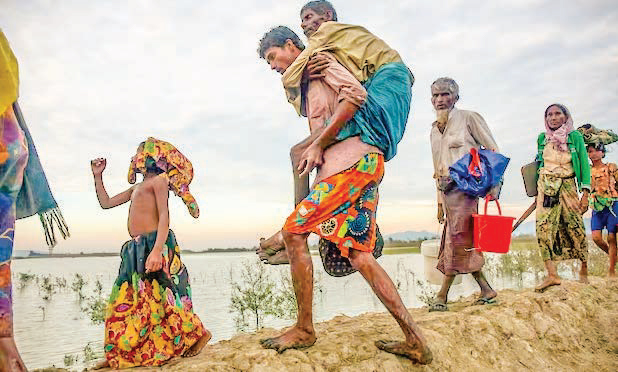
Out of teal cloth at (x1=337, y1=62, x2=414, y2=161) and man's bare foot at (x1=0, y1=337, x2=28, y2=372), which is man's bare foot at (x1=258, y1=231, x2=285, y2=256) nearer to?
teal cloth at (x1=337, y1=62, x2=414, y2=161)

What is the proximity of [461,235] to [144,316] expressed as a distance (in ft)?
10.1

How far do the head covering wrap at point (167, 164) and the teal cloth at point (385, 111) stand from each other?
1708mm

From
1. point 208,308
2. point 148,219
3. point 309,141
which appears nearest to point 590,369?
point 309,141

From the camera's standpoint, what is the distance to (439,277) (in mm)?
6207

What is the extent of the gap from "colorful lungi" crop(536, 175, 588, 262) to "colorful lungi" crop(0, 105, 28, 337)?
5514mm

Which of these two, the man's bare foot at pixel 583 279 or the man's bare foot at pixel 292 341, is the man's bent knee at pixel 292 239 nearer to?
the man's bare foot at pixel 292 341

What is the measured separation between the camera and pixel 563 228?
220 inches

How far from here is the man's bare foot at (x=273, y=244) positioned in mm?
2787

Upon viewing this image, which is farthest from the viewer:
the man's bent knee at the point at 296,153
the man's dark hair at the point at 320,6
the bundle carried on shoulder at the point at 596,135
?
the bundle carried on shoulder at the point at 596,135

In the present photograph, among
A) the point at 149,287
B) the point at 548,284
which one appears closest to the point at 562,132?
the point at 548,284

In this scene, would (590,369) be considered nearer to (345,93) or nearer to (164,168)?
(345,93)

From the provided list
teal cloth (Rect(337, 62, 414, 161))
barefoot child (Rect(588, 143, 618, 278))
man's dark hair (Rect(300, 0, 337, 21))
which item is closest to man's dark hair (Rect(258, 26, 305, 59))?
man's dark hair (Rect(300, 0, 337, 21))

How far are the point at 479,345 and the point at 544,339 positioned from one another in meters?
0.96

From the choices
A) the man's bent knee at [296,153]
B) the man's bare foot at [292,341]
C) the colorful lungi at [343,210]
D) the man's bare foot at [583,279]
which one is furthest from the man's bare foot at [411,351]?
the man's bare foot at [583,279]
